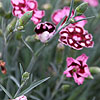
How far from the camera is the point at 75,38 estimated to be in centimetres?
87

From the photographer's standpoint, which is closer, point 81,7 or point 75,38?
point 81,7

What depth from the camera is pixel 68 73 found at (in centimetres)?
84

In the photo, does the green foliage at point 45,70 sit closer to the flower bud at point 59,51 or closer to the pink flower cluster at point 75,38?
the flower bud at point 59,51

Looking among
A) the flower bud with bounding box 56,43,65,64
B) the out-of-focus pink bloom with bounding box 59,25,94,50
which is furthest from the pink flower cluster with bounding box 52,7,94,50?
the flower bud with bounding box 56,43,65,64

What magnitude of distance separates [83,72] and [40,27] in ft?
0.81

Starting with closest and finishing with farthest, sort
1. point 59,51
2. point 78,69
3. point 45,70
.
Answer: point 78,69 < point 59,51 < point 45,70

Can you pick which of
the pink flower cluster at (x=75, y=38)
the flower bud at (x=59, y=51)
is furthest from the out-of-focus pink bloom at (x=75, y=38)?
the flower bud at (x=59, y=51)

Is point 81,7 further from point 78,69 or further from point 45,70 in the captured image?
point 45,70

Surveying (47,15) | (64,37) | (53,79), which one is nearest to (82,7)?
(64,37)

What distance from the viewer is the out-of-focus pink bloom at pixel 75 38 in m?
0.84

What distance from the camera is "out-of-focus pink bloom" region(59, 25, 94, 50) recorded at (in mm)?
842

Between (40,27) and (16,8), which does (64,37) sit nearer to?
(40,27)

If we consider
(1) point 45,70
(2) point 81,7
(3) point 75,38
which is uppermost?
(2) point 81,7

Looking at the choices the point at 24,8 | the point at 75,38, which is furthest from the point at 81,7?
the point at 24,8
